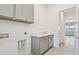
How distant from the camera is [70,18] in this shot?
525 cm

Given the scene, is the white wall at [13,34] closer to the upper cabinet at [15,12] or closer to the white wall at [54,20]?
the upper cabinet at [15,12]

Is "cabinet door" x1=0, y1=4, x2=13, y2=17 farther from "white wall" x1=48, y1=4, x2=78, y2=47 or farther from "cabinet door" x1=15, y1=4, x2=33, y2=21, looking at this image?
"white wall" x1=48, y1=4, x2=78, y2=47

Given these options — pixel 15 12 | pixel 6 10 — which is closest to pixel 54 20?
pixel 15 12

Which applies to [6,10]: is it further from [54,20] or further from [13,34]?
[54,20]

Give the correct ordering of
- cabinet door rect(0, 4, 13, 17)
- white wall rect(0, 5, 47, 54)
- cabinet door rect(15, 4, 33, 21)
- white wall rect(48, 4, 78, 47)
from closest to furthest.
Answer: cabinet door rect(0, 4, 13, 17)
white wall rect(0, 5, 47, 54)
cabinet door rect(15, 4, 33, 21)
white wall rect(48, 4, 78, 47)

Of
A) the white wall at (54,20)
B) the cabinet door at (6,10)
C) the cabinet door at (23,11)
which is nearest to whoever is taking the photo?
the cabinet door at (6,10)

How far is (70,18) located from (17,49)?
160 inches

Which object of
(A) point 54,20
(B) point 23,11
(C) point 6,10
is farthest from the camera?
(A) point 54,20

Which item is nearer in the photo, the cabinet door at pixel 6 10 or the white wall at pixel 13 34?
the cabinet door at pixel 6 10

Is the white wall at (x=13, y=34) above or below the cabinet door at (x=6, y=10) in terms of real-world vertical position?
below

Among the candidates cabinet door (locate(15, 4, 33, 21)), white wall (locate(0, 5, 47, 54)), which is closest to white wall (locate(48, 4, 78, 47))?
white wall (locate(0, 5, 47, 54))

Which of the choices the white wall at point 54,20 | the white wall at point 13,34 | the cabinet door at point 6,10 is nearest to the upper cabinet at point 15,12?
the cabinet door at point 6,10
